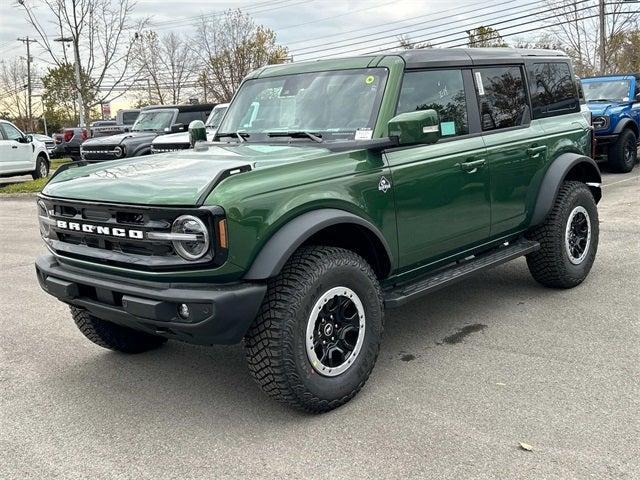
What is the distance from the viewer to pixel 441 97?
14.7 ft

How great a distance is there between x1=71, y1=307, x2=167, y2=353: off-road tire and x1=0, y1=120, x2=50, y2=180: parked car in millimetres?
13984

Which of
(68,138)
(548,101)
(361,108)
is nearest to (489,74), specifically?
(548,101)

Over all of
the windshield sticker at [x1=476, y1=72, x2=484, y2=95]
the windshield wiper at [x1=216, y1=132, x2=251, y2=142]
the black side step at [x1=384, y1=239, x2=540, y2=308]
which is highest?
the windshield sticker at [x1=476, y1=72, x2=484, y2=95]

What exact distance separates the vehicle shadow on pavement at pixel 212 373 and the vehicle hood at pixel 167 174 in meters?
1.20

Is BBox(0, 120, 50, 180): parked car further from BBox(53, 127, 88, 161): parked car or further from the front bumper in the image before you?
the front bumper

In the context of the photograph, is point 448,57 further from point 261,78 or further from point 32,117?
point 32,117

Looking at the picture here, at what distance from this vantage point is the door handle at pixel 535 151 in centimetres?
503

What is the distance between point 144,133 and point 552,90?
10918 millimetres

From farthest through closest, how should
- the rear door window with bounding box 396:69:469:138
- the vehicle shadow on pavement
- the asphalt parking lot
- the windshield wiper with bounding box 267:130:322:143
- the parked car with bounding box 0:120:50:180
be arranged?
the parked car with bounding box 0:120:50:180 → the rear door window with bounding box 396:69:469:138 → the windshield wiper with bounding box 267:130:322:143 → the vehicle shadow on pavement → the asphalt parking lot

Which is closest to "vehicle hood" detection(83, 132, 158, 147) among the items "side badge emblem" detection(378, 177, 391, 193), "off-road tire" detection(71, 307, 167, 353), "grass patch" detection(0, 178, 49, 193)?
"grass patch" detection(0, 178, 49, 193)

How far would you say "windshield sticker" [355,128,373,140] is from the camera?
3.96 m

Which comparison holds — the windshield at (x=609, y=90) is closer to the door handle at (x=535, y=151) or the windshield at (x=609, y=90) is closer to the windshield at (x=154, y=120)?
the windshield at (x=154, y=120)

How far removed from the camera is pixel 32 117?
59281mm

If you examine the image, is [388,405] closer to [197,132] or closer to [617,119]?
[197,132]
